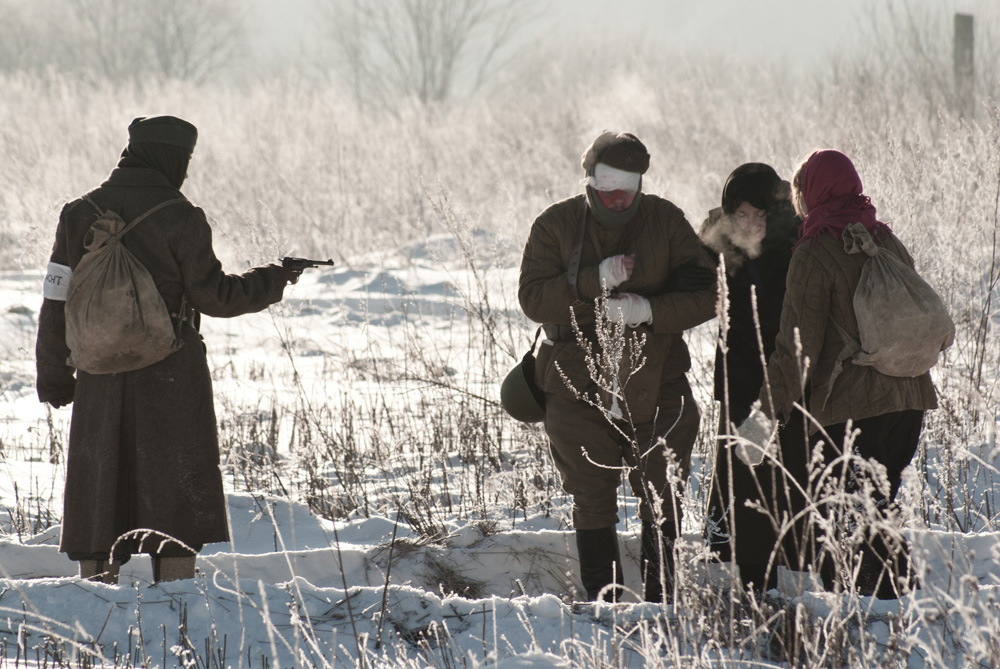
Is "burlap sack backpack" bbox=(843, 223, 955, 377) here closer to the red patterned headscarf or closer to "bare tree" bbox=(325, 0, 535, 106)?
the red patterned headscarf

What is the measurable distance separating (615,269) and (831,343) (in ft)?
2.24

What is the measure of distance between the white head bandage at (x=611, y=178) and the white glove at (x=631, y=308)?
1.14ft

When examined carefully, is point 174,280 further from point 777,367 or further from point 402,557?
point 777,367

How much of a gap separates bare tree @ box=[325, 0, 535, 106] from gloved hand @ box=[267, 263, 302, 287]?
29.6 meters

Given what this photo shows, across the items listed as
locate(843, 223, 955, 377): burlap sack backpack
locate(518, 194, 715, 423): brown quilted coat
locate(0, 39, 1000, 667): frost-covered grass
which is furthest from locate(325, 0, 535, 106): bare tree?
locate(843, 223, 955, 377): burlap sack backpack

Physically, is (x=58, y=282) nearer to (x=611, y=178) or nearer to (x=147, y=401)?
(x=147, y=401)

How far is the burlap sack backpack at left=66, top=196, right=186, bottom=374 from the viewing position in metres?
2.90

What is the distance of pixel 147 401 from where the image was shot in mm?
3041

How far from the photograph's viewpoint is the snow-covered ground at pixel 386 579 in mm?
2131

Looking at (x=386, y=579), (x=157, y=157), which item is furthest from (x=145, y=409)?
(x=386, y=579)

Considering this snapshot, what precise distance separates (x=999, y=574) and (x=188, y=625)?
254 centimetres

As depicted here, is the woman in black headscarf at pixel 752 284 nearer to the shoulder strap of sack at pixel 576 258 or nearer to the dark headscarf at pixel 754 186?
the dark headscarf at pixel 754 186

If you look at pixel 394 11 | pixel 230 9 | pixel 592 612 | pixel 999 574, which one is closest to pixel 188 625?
pixel 592 612

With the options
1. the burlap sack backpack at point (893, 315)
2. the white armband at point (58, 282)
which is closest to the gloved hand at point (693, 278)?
the burlap sack backpack at point (893, 315)
